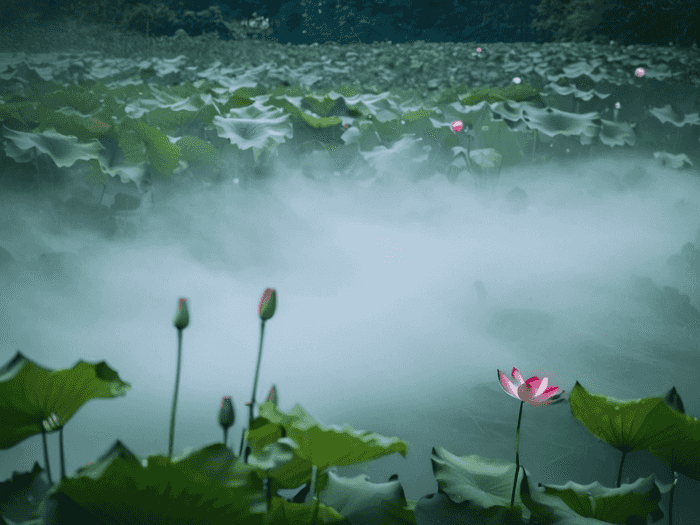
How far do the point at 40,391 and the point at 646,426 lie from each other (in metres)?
0.73

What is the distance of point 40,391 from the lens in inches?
23.0

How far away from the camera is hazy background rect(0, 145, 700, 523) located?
3.58 feet

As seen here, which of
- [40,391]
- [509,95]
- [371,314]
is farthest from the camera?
[509,95]

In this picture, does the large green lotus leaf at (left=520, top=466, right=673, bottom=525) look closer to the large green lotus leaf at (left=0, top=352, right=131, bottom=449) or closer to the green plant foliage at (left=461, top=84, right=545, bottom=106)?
the large green lotus leaf at (left=0, top=352, right=131, bottom=449)


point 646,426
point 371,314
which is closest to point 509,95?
point 371,314

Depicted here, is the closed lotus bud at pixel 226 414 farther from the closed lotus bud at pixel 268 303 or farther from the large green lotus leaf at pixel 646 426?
the large green lotus leaf at pixel 646 426

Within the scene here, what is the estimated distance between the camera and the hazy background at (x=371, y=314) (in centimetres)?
109

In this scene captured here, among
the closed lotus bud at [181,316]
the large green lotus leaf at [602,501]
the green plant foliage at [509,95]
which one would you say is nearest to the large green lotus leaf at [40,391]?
the closed lotus bud at [181,316]

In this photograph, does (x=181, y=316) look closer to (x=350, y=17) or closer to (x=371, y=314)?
(x=371, y=314)

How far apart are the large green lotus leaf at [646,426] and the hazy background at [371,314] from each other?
30cm

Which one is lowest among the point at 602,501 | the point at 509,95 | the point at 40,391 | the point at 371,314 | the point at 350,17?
the point at 371,314

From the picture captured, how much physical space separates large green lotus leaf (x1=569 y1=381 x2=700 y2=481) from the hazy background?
0.30m

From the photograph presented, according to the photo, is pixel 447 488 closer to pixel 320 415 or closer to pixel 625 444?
pixel 625 444

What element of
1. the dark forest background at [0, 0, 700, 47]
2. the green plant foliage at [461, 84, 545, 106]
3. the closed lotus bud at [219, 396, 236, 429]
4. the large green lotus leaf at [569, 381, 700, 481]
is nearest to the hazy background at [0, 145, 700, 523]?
the closed lotus bud at [219, 396, 236, 429]
